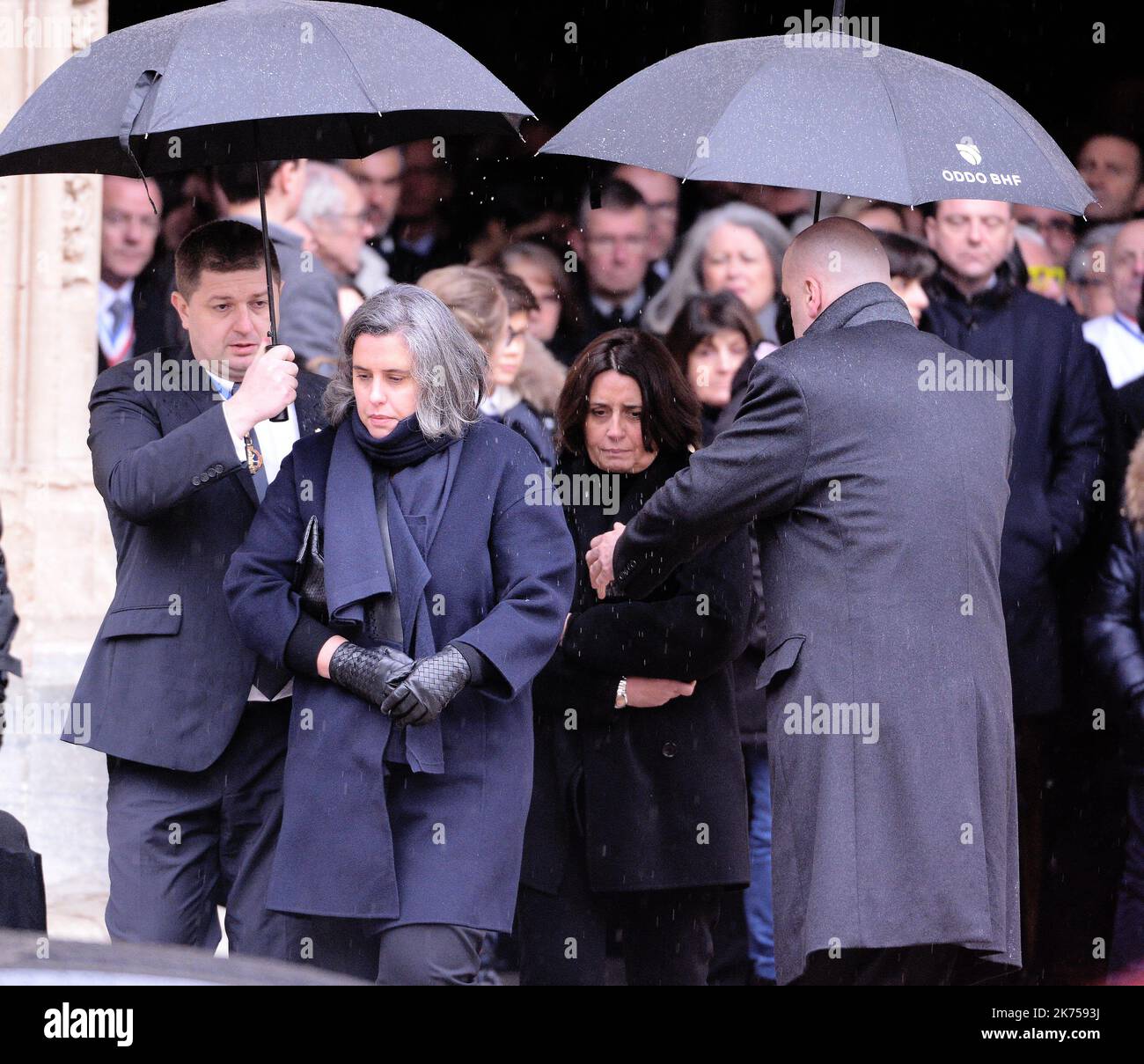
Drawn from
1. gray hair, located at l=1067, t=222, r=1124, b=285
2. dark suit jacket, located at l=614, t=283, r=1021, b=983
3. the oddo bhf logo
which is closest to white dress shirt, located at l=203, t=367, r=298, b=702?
dark suit jacket, located at l=614, t=283, r=1021, b=983

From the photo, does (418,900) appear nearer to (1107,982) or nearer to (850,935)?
(850,935)

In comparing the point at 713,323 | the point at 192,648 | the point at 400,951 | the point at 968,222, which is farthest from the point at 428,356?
the point at 968,222

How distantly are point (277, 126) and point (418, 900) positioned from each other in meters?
2.05

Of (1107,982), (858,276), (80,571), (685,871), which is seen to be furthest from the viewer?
(80,571)

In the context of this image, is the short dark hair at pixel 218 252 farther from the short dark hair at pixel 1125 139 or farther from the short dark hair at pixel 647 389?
the short dark hair at pixel 1125 139

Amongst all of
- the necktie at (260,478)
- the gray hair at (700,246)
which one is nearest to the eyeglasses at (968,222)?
the gray hair at (700,246)

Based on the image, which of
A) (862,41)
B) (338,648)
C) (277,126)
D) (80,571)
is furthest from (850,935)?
(80,571)

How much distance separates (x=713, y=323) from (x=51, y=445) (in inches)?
93.6

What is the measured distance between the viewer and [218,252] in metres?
4.94

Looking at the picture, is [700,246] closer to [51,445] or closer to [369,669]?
[51,445]

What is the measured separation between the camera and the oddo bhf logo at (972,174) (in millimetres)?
4406

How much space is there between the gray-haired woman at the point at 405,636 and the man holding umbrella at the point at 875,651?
46 centimetres

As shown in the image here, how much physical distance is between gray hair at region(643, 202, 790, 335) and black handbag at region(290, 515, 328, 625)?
3343 mm

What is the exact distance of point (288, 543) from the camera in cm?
469
